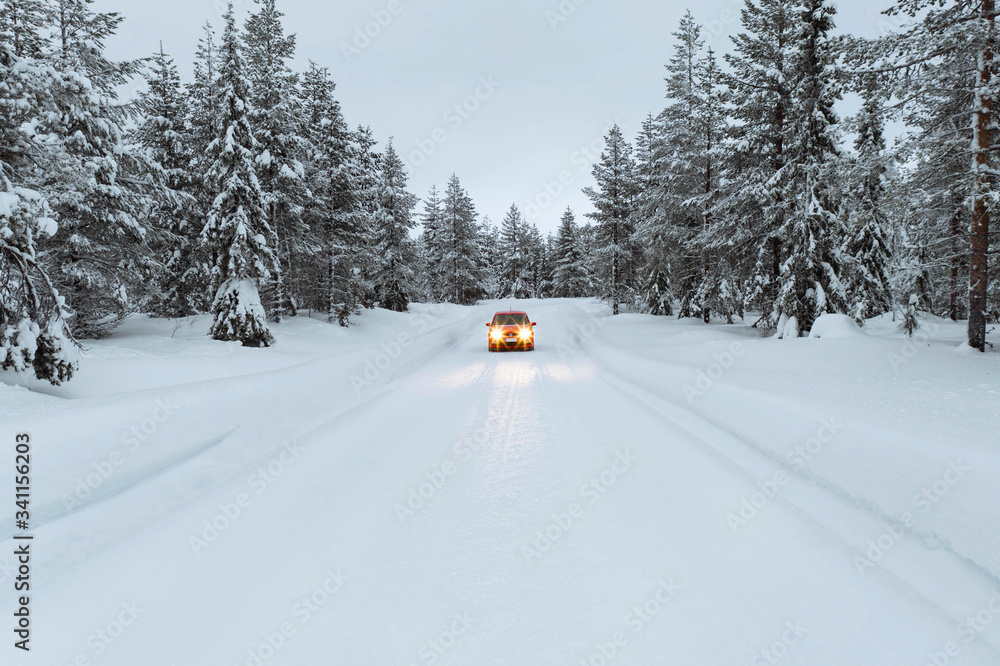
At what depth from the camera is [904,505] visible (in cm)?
399

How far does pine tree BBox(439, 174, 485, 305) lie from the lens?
167ft

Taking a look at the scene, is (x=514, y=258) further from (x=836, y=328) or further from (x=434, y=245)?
(x=836, y=328)

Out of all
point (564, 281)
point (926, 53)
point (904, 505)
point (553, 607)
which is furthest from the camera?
point (564, 281)

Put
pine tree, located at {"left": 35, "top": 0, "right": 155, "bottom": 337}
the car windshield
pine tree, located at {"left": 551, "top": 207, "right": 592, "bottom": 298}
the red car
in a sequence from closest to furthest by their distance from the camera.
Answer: pine tree, located at {"left": 35, "top": 0, "right": 155, "bottom": 337}, the red car, the car windshield, pine tree, located at {"left": 551, "top": 207, "right": 592, "bottom": 298}

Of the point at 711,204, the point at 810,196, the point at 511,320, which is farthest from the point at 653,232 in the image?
Result: the point at 511,320

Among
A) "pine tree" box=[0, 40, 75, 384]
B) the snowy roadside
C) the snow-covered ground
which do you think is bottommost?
the snow-covered ground

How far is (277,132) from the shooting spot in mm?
21500

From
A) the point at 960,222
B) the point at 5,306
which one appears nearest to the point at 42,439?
the point at 5,306

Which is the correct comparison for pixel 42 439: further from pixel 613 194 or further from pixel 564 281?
pixel 564 281

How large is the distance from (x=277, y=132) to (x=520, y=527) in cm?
2350

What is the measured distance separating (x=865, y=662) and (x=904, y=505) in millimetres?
2148

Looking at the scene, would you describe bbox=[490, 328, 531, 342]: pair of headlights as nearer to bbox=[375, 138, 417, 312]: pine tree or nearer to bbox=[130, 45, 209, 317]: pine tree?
bbox=[130, 45, 209, 317]: pine tree

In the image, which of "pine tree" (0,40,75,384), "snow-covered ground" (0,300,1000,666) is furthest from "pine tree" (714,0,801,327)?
"pine tree" (0,40,75,384)

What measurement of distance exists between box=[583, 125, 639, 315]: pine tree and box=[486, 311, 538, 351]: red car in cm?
1783
